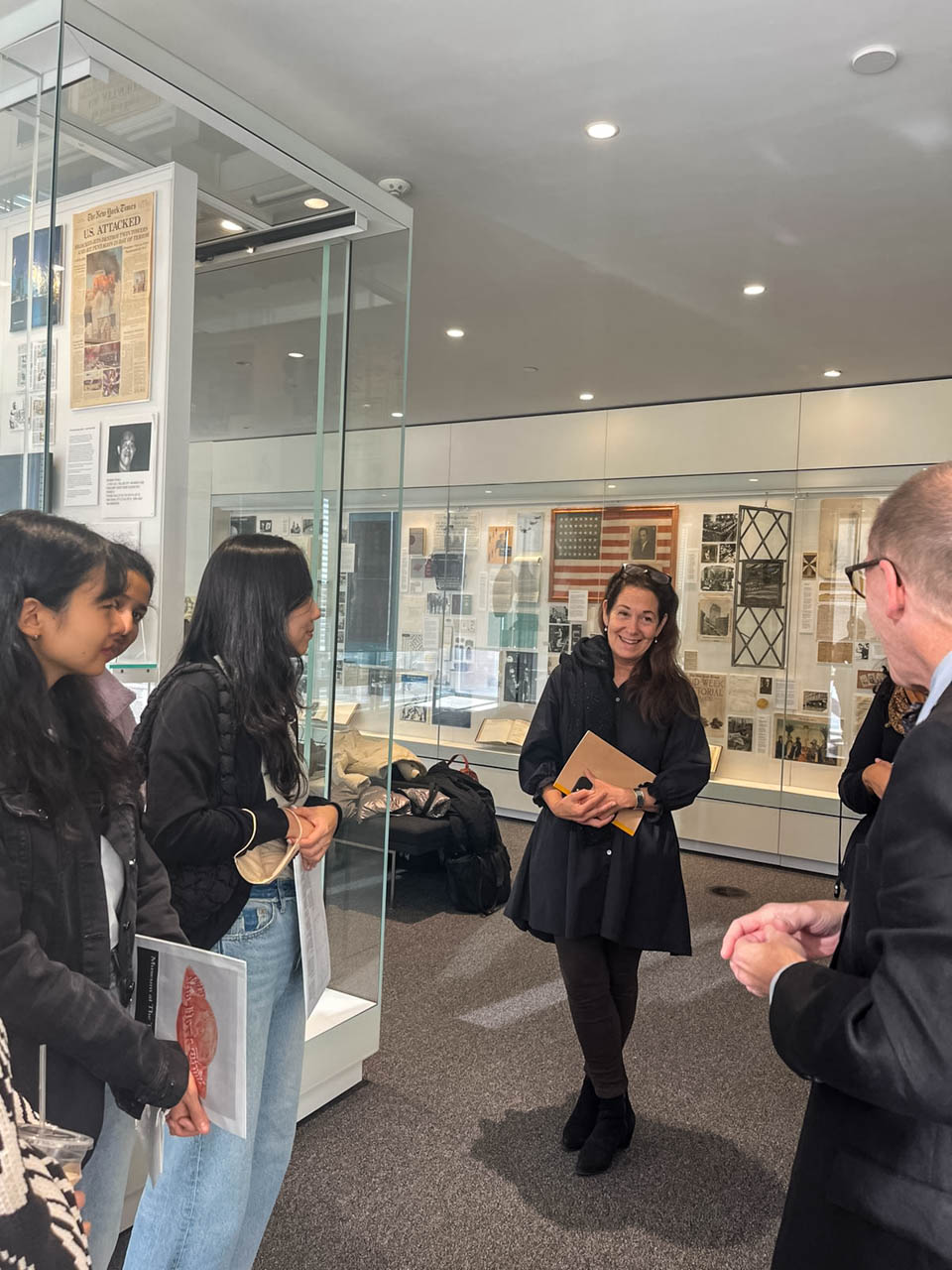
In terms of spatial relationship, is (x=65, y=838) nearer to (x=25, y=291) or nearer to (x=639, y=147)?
(x=25, y=291)

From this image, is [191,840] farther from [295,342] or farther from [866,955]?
[295,342]

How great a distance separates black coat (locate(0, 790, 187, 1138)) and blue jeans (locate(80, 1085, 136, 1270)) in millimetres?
120

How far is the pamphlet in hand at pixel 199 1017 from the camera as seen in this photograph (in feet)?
4.40

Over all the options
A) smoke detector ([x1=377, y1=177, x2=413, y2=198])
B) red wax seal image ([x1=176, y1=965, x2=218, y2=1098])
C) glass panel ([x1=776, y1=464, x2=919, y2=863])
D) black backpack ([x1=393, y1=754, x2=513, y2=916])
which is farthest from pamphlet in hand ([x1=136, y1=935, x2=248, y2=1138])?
glass panel ([x1=776, y1=464, x2=919, y2=863])

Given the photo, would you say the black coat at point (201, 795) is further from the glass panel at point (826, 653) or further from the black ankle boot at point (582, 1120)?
the glass panel at point (826, 653)

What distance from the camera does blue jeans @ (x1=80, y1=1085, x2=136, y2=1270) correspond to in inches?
54.0

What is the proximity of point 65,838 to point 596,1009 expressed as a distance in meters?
1.90

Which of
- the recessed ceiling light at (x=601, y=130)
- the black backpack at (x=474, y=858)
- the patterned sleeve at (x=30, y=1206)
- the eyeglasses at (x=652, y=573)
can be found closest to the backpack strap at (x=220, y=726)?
the patterned sleeve at (x=30, y=1206)

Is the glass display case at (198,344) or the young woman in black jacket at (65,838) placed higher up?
the glass display case at (198,344)

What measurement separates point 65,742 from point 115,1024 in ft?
1.20

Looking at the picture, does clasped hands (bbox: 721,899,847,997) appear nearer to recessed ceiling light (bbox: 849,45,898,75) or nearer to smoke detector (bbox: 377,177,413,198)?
recessed ceiling light (bbox: 849,45,898,75)

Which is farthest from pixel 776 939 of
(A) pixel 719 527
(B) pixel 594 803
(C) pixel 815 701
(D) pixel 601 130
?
(A) pixel 719 527

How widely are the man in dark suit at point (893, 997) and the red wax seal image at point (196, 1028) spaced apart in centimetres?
76

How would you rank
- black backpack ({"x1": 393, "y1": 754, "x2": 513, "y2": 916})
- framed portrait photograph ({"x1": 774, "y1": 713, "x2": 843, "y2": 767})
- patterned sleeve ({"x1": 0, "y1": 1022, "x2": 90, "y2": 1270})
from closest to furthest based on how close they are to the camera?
patterned sleeve ({"x1": 0, "y1": 1022, "x2": 90, "y2": 1270}) → black backpack ({"x1": 393, "y1": 754, "x2": 513, "y2": 916}) → framed portrait photograph ({"x1": 774, "y1": 713, "x2": 843, "y2": 767})
